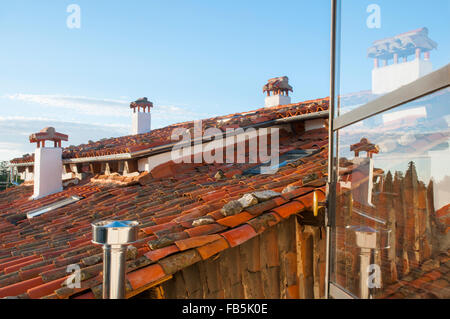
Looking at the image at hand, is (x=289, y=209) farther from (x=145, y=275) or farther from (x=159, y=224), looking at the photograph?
(x=145, y=275)

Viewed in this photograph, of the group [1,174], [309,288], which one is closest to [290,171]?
[309,288]

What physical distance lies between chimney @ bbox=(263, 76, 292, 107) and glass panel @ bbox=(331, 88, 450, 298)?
883 centimetres

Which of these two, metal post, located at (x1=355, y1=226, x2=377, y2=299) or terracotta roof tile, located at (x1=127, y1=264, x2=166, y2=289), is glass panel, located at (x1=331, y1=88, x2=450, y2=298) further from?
terracotta roof tile, located at (x1=127, y1=264, x2=166, y2=289)

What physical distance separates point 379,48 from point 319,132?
4513 mm

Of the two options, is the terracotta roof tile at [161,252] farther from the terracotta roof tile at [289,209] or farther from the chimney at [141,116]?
the chimney at [141,116]

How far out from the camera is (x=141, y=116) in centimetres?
1267

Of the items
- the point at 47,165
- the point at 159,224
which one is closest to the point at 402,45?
the point at 159,224

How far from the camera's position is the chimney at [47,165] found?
8695 mm

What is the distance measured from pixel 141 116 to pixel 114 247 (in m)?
11.5

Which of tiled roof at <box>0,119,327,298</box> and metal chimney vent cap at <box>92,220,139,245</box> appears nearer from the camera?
metal chimney vent cap at <box>92,220,139,245</box>

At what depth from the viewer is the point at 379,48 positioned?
1780 mm

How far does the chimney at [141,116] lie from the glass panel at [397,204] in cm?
1125

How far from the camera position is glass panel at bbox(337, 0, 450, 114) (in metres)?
1.32

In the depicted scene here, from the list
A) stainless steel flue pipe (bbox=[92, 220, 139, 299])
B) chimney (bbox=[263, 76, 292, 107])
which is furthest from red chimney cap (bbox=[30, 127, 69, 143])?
stainless steel flue pipe (bbox=[92, 220, 139, 299])
